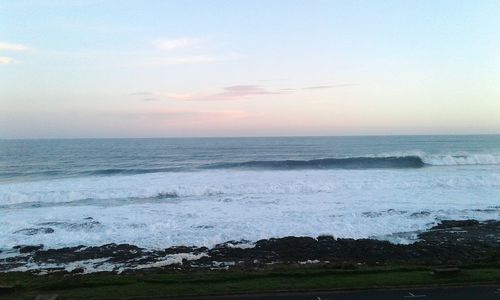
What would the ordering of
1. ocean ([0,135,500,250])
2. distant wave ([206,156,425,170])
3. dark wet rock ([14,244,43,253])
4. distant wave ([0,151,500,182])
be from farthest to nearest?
distant wave ([206,156,425,170]), distant wave ([0,151,500,182]), ocean ([0,135,500,250]), dark wet rock ([14,244,43,253])

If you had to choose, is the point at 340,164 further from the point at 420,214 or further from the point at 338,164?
the point at 420,214

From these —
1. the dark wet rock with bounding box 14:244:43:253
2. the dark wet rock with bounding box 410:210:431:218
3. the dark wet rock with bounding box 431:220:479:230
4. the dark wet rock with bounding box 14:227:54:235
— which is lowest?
the dark wet rock with bounding box 14:244:43:253

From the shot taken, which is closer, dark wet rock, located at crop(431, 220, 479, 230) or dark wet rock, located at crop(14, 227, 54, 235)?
dark wet rock, located at crop(14, 227, 54, 235)

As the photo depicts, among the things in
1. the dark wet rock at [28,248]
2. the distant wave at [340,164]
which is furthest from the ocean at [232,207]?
the distant wave at [340,164]

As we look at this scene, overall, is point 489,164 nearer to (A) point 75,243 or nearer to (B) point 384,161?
(B) point 384,161

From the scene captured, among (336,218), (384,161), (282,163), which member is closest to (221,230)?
(336,218)

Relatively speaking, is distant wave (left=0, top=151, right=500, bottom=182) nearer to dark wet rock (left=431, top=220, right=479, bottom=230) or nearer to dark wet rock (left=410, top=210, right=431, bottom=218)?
dark wet rock (left=410, top=210, right=431, bottom=218)

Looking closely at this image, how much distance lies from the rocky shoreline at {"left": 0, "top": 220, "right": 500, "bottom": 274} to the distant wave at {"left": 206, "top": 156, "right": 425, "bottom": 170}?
90.5 ft

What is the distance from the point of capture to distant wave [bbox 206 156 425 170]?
4338cm

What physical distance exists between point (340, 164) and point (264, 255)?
108 ft

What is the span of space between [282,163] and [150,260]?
32976 millimetres

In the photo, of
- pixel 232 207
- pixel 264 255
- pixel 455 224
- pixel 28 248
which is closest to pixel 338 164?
pixel 232 207

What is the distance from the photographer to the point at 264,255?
13891 millimetres

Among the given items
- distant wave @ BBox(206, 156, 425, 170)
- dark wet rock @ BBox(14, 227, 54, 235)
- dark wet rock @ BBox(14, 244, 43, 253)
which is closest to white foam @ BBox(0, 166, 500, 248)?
dark wet rock @ BBox(14, 227, 54, 235)
